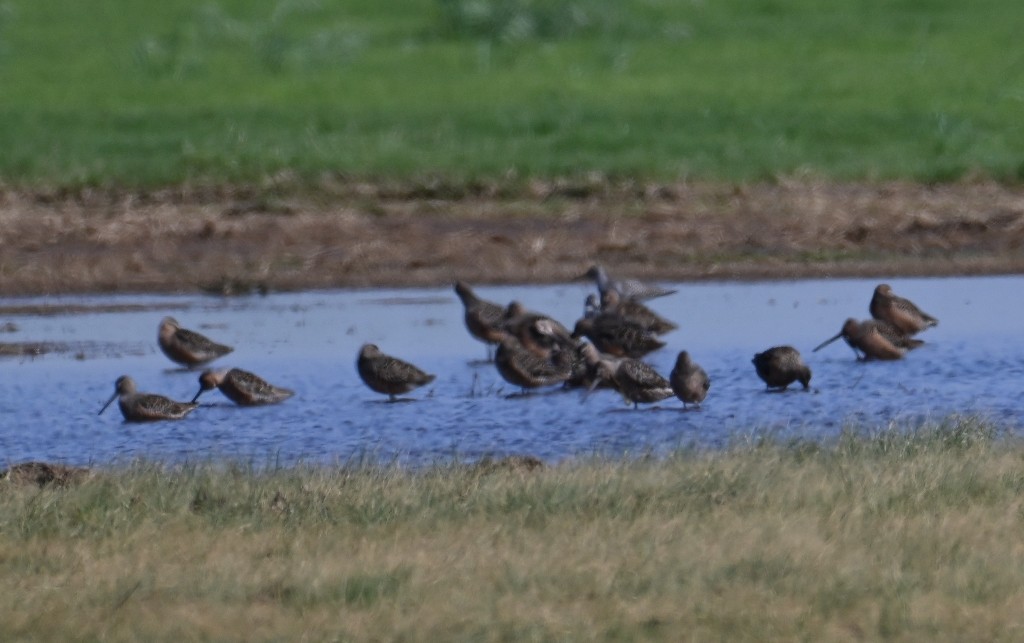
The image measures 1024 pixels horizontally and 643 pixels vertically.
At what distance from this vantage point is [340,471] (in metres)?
8.41

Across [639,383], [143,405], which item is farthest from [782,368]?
[143,405]

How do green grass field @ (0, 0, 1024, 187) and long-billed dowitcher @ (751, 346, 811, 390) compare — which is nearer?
long-billed dowitcher @ (751, 346, 811, 390)

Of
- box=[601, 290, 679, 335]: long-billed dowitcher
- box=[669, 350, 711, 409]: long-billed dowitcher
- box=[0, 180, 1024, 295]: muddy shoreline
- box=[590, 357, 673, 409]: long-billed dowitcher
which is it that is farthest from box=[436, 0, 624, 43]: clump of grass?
box=[669, 350, 711, 409]: long-billed dowitcher

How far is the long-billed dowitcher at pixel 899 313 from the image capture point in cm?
1251

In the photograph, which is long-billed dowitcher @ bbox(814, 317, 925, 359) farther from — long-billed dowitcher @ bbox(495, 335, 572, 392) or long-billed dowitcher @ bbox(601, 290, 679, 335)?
long-billed dowitcher @ bbox(495, 335, 572, 392)

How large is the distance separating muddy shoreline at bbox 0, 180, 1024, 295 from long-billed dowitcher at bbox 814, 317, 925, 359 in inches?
141

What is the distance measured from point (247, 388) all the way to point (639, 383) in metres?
2.01

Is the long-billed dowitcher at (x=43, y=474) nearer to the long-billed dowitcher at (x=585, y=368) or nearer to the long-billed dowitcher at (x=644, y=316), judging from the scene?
the long-billed dowitcher at (x=585, y=368)

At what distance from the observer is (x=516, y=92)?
72.6 ft

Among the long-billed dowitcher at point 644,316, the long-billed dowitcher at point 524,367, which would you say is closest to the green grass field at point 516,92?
the long-billed dowitcher at point 644,316

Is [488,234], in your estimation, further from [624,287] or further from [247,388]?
[247,388]

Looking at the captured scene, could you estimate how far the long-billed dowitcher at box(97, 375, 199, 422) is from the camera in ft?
34.4

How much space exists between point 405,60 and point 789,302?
10.7 metres

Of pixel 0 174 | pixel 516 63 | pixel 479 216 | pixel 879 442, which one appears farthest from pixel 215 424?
pixel 516 63
